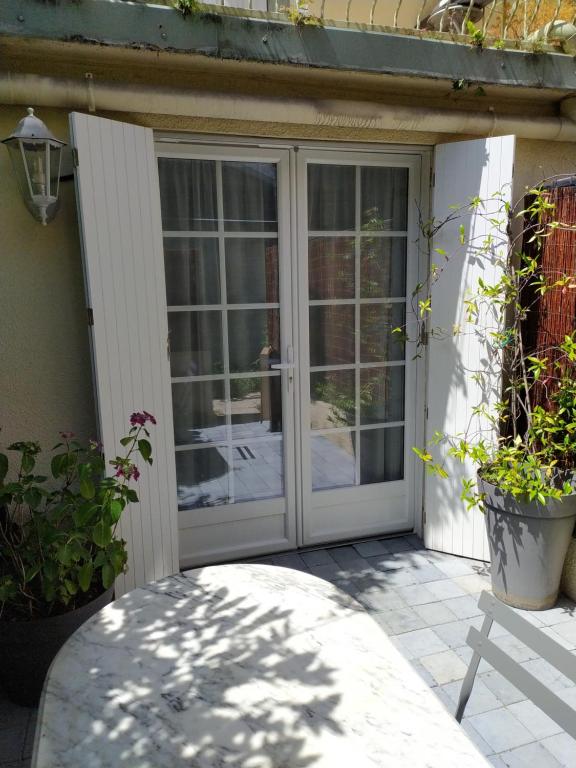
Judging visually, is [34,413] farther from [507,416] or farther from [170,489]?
[507,416]

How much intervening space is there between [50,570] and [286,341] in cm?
184

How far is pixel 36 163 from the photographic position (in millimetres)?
2594

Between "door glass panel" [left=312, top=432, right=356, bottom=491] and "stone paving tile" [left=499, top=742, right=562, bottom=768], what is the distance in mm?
1866

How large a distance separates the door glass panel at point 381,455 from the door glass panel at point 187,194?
1707 millimetres

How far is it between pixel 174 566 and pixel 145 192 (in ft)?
6.42

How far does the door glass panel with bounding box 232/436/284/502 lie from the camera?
11.9 ft

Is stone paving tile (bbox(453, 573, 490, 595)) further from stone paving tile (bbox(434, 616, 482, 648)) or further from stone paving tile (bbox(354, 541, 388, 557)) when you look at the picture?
stone paving tile (bbox(354, 541, 388, 557))

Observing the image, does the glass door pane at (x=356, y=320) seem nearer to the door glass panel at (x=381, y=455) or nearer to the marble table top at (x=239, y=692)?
the door glass panel at (x=381, y=455)

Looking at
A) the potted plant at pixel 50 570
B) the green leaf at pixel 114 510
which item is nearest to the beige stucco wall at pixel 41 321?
the potted plant at pixel 50 570

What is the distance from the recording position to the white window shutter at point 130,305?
8.87 feet

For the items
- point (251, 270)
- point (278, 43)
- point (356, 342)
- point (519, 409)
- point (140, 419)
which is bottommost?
point (519, 409)

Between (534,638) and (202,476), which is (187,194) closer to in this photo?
(202,476)

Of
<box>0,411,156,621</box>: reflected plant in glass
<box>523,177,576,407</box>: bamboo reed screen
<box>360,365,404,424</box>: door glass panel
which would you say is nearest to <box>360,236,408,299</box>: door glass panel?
<box>360,365,404,424</box>: door glass panel

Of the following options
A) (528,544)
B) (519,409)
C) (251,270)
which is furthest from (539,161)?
Answer: (528,544)
